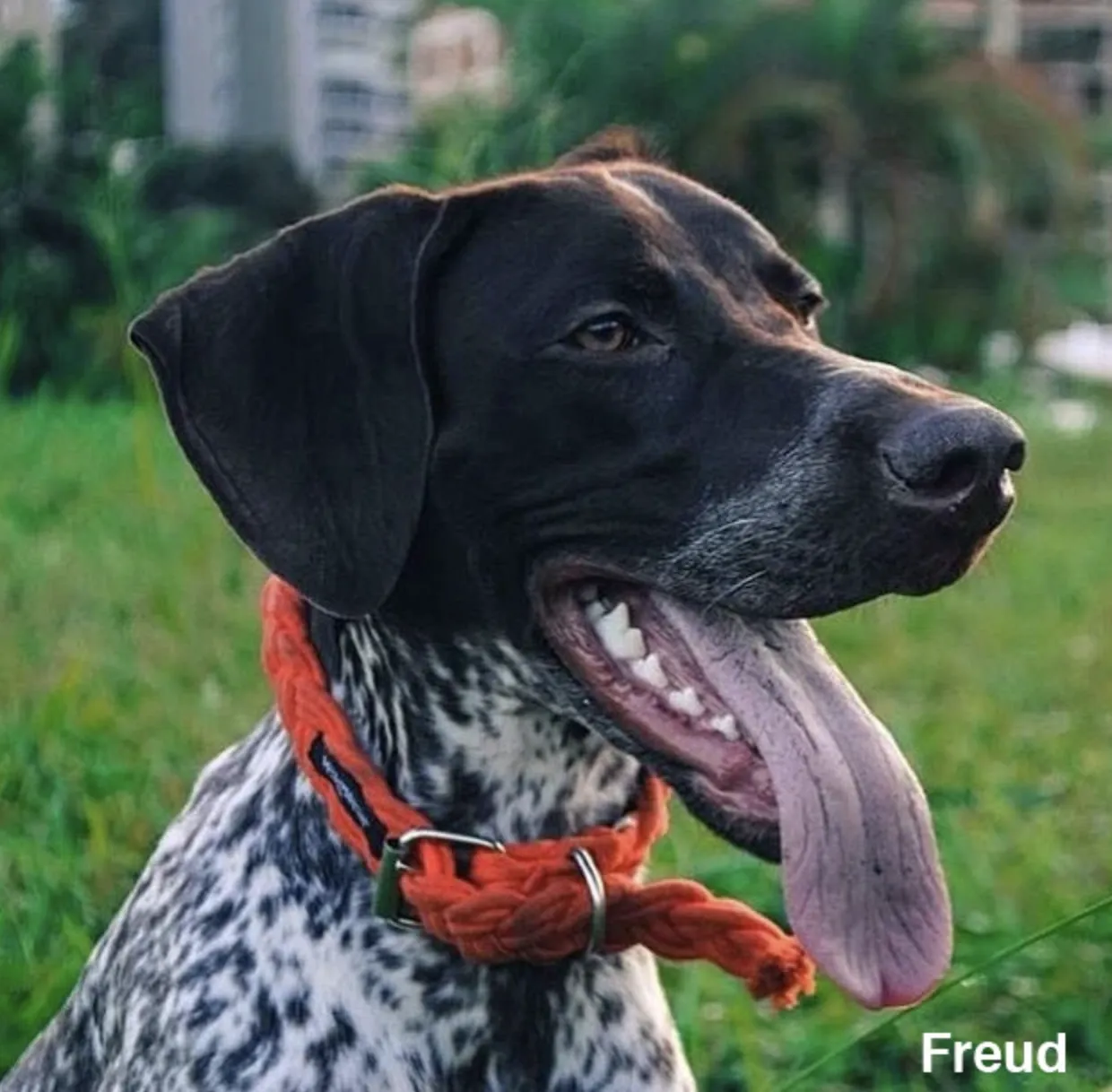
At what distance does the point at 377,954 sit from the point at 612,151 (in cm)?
118

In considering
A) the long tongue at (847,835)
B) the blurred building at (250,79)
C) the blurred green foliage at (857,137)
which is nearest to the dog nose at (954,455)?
the long tongue at (847,835)

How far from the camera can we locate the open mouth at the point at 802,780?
7.51 ft

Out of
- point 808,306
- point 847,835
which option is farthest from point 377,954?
point 808,306

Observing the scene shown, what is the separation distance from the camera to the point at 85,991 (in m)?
2.68

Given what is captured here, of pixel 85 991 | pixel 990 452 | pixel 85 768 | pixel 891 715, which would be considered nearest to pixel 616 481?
pixel 990 452

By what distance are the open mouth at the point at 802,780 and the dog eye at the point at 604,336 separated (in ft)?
0.95

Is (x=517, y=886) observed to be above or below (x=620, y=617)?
below

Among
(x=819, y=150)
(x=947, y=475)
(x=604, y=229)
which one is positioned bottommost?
(x=819, y=150)

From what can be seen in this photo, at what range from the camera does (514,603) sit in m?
2.46

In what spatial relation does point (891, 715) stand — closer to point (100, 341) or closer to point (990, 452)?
point (990, 452)

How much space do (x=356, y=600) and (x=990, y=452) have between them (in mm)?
681

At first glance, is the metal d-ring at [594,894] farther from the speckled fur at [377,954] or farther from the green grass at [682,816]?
the green grass at [682,816]

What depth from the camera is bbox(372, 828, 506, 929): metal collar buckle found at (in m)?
2.38

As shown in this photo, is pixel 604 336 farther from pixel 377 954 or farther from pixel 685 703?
pixel 377 954
